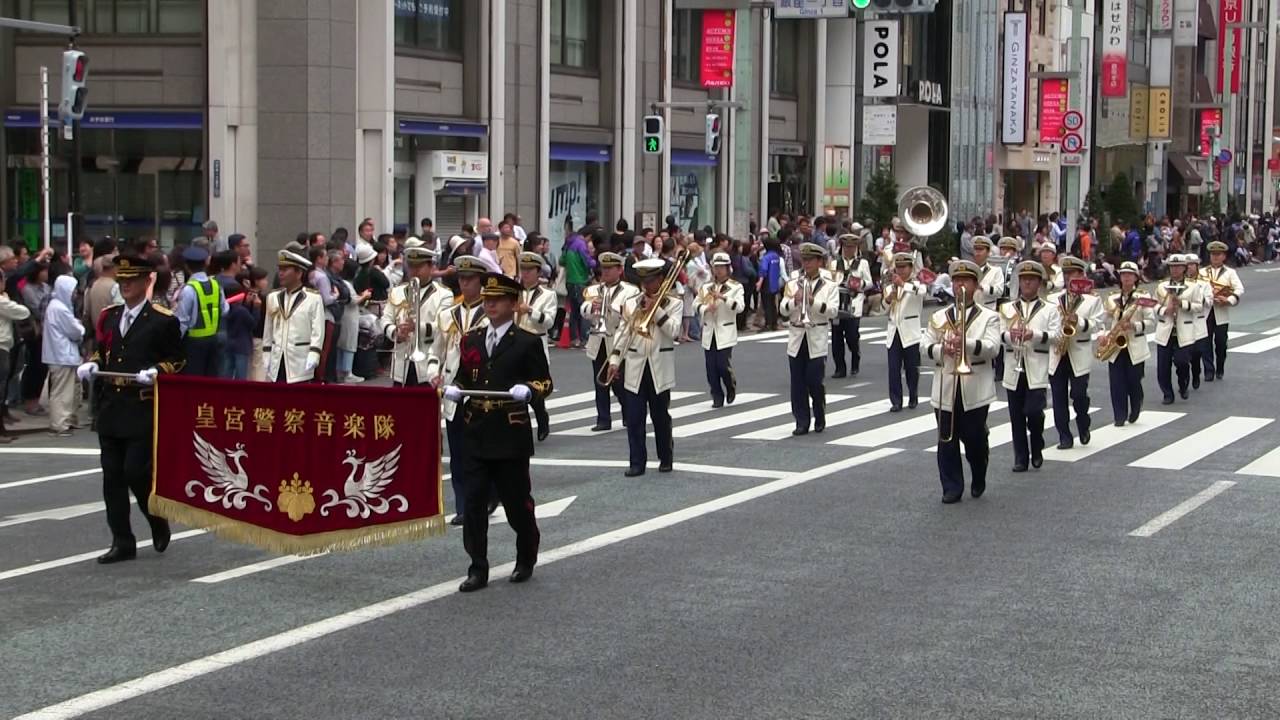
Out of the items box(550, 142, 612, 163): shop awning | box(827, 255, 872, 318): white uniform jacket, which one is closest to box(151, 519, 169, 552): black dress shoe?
box(827, 255, 872, 318): white uniform jacket

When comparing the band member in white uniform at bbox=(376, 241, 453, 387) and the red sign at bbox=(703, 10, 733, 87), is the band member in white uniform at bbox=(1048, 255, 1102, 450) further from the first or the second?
the red sign at bbox=(703, 10, 733, 87)

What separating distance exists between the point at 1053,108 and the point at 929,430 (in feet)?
144

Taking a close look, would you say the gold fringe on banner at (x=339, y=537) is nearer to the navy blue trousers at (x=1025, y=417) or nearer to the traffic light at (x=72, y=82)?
the navy blue trousers at (x=1025, y=417)

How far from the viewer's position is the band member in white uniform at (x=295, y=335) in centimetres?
1523

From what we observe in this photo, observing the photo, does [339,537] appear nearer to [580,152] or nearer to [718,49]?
[580,152]

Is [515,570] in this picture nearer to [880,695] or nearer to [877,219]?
[880,695]

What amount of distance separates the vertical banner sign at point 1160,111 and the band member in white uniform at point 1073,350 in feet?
196

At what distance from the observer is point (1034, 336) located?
16.3 metres

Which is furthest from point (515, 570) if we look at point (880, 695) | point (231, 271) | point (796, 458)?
point (231, 271)

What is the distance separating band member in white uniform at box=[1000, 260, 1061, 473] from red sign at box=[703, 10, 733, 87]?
23.9m

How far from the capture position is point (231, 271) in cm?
1953

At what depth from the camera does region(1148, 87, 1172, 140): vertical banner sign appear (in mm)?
74625

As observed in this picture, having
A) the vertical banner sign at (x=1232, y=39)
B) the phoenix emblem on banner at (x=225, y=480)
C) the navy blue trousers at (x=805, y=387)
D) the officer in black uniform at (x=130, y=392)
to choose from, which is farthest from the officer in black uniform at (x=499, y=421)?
the vertical banner sign at (x=1232, y=39)

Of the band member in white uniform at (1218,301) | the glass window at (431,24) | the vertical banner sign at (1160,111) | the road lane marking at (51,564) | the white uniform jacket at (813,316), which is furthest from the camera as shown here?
the vertical banner sign at (1160,111)
